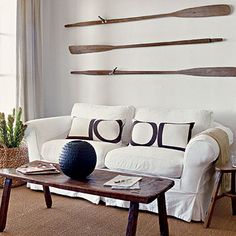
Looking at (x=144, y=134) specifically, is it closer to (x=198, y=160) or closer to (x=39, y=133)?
(x=198, y=160)

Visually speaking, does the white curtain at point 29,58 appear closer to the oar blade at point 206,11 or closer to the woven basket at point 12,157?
the woven basket at point 12,157

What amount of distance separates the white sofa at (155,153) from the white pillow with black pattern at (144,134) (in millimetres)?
11

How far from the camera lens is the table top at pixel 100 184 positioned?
2.19 m

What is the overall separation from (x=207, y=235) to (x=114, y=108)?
173cm

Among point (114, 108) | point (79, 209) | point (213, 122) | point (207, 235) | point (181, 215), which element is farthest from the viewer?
point (114, 108)

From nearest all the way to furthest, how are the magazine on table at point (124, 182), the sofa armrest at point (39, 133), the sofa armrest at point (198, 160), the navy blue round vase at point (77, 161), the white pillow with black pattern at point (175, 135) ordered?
the magazine on table at point (124, 182)
the navy blue round vase at point (77, 161)
the sofa armrest at point (198, 160)
the white pillow with black pattern at point (175, 135)
the sofa armrest at point (39, 133)

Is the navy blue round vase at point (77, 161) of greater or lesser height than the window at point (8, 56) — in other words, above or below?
below

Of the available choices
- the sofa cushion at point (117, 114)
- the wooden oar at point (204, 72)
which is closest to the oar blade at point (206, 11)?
the wooden oar at point (204, 72)

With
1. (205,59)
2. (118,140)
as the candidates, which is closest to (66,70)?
(118,140)

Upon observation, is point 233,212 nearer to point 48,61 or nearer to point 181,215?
point 181,215

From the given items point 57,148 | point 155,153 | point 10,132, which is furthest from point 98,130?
point 10,132

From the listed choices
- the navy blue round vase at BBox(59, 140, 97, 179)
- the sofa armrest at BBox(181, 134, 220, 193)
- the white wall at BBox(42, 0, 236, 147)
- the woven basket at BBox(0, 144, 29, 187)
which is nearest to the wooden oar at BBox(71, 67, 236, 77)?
the white wall at BBox(42, 0, 236, 147)

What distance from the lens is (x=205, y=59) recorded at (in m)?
3.79

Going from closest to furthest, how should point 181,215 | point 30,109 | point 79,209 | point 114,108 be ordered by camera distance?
point 181,215, point 79,209, point 114,108, point 30,109
